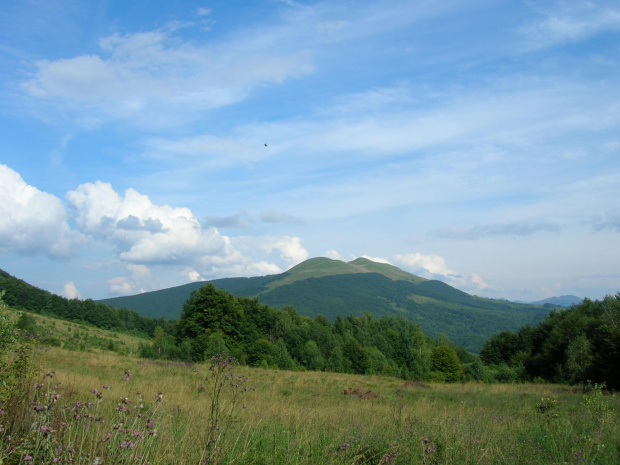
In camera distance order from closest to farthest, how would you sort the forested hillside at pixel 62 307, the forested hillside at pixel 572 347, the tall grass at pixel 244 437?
the tall grass at pixel 244 437
the forested hillside at pixel 572 347
the forested hillside at pixel 62 307

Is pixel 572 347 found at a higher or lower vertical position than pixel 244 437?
lower

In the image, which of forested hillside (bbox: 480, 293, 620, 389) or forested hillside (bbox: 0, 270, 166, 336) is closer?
forested hillside (bbox: 480, 293, 620, 389)

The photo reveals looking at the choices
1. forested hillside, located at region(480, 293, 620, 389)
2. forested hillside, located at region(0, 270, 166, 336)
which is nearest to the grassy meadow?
forested hillside, located at region(480, 293, 620, 389)

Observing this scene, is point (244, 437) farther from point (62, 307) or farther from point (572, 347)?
point (62, 307)

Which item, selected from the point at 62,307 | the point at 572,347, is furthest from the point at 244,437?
the point at 62,307

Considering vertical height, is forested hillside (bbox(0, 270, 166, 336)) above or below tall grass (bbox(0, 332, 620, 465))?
below

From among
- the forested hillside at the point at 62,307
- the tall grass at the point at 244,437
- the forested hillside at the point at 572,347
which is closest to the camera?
the tall grass at the point at 244,437

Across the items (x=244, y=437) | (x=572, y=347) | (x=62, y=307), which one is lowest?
(x=62, y=307)

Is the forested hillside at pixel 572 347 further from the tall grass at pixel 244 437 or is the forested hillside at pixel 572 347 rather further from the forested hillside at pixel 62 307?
the forested hillside at pixel 62 307

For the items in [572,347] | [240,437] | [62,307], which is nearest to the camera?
[240,437]

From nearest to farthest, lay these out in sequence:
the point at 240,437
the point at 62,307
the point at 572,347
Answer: the point at 240,437 → the point at 572,347 → the point at 62,307

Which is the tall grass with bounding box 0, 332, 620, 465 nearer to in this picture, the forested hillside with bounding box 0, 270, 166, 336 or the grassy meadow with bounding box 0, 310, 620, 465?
the grassy meadow with bounding box 0, 310, 620, 465

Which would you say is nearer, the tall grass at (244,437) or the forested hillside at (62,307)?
the tall grass at (244,437)

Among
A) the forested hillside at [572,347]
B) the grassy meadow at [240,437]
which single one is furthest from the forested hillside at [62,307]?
the grassy meadow at [240,437]
